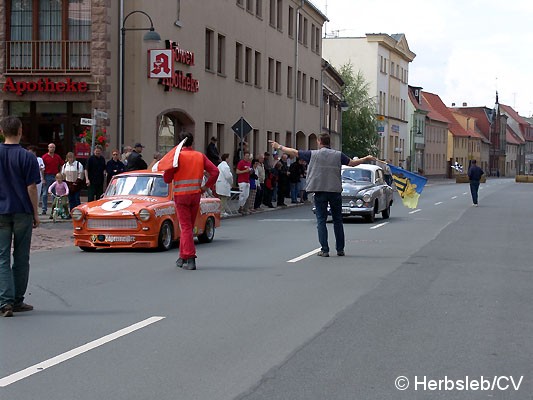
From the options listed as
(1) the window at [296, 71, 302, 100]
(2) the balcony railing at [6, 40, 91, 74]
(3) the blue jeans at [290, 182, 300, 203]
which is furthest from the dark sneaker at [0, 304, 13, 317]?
(1) the window at [296, 71, 302, 100]

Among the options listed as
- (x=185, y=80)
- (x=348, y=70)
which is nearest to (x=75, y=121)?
(x=185, y=80)

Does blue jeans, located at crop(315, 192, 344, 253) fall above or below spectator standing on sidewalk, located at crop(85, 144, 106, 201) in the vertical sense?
below

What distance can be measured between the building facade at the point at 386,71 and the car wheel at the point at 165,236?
68196 millimetres

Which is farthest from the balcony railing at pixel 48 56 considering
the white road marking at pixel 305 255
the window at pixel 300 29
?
the window at pixel 300 29

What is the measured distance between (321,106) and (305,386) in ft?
178

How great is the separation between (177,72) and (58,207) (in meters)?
10.7

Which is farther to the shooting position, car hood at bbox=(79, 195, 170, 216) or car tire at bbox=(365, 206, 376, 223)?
car tire at bbox=(365, 206, 376, 223)

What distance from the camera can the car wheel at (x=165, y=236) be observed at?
50.2ft

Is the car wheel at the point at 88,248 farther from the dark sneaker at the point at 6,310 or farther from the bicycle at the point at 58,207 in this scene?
the dark sneaker at the point at 6,310

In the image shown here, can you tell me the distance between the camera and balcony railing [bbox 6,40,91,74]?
2772 cm

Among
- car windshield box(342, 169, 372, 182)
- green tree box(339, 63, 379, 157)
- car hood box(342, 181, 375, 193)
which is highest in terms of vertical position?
green tree box(339, 63, 379, 157)

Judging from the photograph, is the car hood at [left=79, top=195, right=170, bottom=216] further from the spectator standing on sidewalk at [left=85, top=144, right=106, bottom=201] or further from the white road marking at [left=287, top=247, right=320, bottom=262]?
the spectator standing on sidewalk at [left=85, top=144, right=106, bottom=201]

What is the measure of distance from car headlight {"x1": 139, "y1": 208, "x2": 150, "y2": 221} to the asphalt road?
0.60 metres

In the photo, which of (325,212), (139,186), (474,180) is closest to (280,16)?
(474,180)
